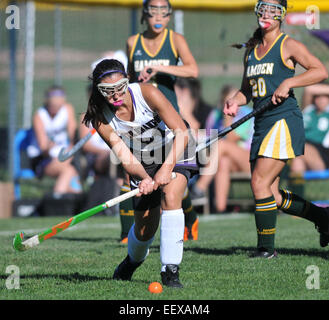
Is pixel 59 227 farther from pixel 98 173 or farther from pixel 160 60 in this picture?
pixel 98 173

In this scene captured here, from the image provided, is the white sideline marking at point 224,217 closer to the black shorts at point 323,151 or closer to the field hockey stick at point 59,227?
the black shorts at point 323,151

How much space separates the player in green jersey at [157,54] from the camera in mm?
6648

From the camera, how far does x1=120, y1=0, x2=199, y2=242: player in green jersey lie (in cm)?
665

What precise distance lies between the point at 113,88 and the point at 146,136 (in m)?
0.45

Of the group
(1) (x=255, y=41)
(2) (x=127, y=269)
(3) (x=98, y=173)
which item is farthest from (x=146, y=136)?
(3) (x=98, y=173)

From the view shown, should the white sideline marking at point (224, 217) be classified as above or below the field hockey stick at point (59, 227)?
below

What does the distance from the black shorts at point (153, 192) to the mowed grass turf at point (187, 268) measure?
494mm

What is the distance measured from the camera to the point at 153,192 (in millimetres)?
4723

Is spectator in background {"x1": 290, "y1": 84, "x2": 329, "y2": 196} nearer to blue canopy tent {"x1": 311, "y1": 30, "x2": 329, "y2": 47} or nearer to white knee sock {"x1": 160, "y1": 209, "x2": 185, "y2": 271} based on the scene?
blue canopy tent {"x1": 311, "y1": 30, "x2": 329, "y2": 47}

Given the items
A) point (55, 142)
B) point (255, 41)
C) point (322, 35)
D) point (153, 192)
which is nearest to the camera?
point (153, 192)

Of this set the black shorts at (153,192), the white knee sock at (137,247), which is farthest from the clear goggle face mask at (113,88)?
the white knee sock at (137,247)

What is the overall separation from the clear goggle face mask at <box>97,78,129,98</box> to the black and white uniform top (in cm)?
14
